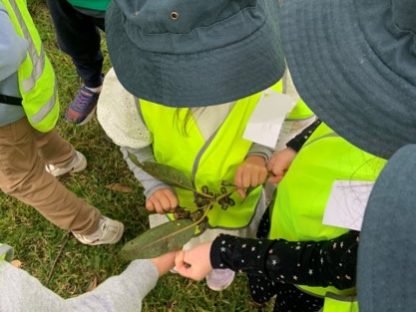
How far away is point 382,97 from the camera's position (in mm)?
758

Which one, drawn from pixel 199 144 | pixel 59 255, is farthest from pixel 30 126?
pixel 59 255

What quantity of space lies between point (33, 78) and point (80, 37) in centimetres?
68

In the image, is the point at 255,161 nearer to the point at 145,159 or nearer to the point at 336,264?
the point at 145,159

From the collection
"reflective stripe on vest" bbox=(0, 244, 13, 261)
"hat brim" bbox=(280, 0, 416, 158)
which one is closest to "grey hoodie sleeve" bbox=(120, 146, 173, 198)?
"reflective stripe on vest" bbox=(0, 244, 13, 261)

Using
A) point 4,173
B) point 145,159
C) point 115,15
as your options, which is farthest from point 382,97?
point 4,173

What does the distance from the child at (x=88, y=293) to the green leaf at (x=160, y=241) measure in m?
0.05

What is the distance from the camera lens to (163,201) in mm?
1537

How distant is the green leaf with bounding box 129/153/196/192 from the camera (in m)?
1.46

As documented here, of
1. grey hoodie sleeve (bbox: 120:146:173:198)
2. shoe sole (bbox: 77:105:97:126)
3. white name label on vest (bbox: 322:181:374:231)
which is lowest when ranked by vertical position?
shoe sole (bbox: 77:105:97:126)

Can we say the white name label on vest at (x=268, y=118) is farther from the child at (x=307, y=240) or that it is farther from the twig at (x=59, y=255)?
the twig at (x=59, y=255)

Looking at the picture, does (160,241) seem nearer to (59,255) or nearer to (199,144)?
(199,144)

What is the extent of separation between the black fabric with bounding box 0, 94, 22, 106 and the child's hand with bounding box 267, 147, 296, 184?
717 millimetres

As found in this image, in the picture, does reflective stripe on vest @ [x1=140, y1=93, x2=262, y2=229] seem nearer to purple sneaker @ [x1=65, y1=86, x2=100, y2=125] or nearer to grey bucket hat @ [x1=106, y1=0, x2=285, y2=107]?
grey bucket hat @ [x1=106, y1=0, x2=285, y2=107]

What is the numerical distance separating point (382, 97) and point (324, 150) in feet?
1.70
